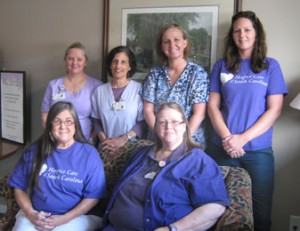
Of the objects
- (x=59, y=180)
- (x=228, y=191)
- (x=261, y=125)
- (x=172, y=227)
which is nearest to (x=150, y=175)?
(x=172, y=227)

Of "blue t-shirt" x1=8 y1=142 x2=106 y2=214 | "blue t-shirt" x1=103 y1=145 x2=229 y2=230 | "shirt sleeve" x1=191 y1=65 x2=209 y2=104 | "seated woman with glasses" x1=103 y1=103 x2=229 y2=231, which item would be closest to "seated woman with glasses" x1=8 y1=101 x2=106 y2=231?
"blue t-shirt" x1=8 y1=142 x2=106 y2=214

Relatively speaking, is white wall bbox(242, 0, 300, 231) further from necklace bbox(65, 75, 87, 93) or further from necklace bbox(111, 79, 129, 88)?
necklace bbox(65, 75, 87, 93)

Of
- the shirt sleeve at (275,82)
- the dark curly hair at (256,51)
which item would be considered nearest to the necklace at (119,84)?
the dark curly hair at (256,51)

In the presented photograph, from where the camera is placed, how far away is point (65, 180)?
1899 mm

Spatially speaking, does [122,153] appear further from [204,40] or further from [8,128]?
[8,128]

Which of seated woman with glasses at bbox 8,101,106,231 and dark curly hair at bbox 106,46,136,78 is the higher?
dark curly hair at bbox 106,46,136,78

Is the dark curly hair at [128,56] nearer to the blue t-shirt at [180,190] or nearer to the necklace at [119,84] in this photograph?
the necklace at [119,84]

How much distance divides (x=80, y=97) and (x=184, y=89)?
0.81m

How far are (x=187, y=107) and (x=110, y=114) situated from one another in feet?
1.84

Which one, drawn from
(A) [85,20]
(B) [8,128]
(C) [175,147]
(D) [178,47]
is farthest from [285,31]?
(B) [8,128]

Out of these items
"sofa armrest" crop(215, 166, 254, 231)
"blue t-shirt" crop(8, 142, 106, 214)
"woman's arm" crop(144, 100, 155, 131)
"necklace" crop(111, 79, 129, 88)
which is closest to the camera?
"sofa armrest" crop(215, 166, 254, 231)

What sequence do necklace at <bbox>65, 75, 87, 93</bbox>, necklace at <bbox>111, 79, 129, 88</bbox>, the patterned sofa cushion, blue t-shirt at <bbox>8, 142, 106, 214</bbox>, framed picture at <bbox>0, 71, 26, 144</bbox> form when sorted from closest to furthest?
blue t-shirt at <bbox>8, 142, 106, 214</bbox> < the patterned sofa cushion < necklace at <bbox>111, 79, 129, 88</bbox> < necklace at <bbox>65, 75, 87, 93</bbox> < framed picture at <bbox>0, 71, 26, 144</bbox>

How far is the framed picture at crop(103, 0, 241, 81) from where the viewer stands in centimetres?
243

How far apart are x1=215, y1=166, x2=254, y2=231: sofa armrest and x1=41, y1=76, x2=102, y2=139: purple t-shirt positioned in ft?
3.68
